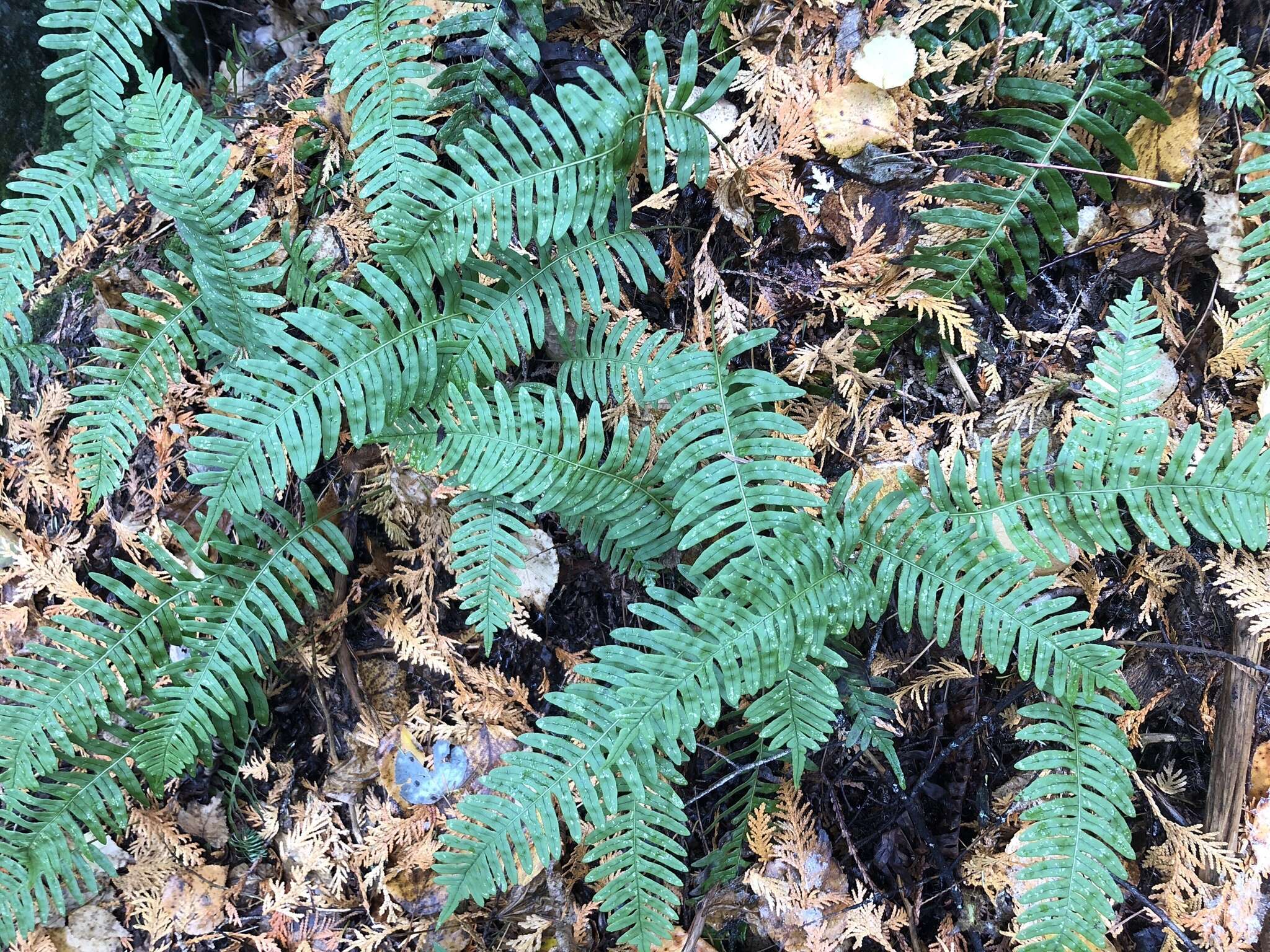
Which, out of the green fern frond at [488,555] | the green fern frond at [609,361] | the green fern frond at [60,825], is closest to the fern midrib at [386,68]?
the green fern frond at [609,361]

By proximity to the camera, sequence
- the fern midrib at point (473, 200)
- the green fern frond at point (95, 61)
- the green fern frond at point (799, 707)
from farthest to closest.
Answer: the green fern frond at point (95, 61), the fern midrib at point (473, 200), the green fern frond at point (799, 707)

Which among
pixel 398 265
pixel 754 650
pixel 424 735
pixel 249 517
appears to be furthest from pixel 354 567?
pixel 754 650

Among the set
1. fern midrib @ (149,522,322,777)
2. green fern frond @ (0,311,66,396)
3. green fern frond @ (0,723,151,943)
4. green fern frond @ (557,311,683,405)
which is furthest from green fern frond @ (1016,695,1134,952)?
green fern frond @ (0,311,66,396)

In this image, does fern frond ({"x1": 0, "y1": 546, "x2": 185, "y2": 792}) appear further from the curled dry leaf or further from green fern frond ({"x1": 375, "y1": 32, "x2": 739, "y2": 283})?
the curled dry leaf

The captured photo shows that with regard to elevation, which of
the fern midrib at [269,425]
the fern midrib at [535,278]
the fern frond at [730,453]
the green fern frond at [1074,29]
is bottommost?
the fern frond at [730,453]

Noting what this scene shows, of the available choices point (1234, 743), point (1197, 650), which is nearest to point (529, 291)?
point (1197, 650)

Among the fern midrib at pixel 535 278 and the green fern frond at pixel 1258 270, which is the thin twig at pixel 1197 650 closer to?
the green fern frond at pixel 1258 270
